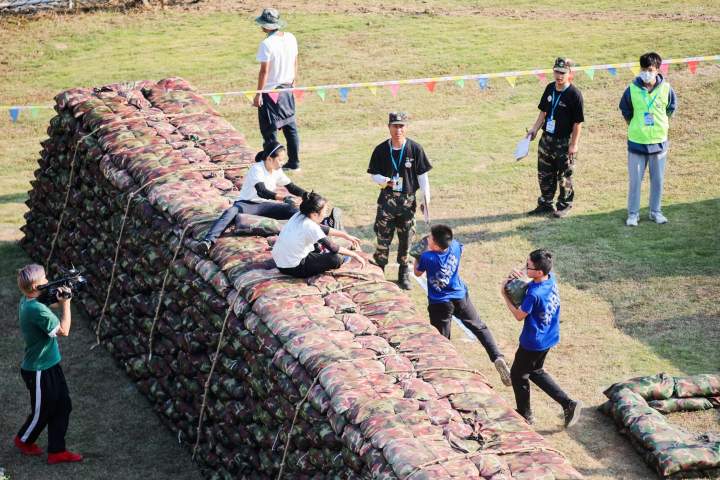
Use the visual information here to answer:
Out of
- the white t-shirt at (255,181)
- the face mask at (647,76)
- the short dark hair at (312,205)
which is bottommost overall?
the white t-shirt at (255,181)

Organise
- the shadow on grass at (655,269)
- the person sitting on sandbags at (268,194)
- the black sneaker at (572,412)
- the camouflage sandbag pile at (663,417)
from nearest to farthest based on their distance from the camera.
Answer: the camouflage sandbag pile at (663,417), the black sneaker at (572,412), the person sitting on sandbags at (268,194), the shadow on grass at (655,269)

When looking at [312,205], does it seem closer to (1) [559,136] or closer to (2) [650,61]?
(1) [559,136]

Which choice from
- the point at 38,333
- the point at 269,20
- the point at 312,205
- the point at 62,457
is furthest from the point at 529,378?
the point at 269,20

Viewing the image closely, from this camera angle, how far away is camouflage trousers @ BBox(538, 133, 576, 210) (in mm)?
14078

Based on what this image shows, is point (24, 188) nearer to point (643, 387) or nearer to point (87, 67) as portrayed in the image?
point (87, 67)

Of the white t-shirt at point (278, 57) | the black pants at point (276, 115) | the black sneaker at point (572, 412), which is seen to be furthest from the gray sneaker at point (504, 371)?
the white t-shirt at point (278, 57)

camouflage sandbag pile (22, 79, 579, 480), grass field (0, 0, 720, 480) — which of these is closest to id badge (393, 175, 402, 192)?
grass field (0, 0, 720, 480)

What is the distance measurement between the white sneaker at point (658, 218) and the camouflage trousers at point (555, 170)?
106 centimetres

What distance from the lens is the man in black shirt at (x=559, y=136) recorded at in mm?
13742

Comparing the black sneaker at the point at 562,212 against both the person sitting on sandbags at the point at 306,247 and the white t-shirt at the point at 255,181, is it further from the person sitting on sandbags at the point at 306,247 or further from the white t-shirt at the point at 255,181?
the person sitting on sandbags at the point at 306,247

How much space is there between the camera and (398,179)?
40.0 feet

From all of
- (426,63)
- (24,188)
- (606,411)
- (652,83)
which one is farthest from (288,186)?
(426,63)

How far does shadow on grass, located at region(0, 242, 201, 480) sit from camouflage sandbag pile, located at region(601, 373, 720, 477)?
12.6 feet

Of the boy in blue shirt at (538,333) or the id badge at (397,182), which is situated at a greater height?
the id badge at (397,182)
